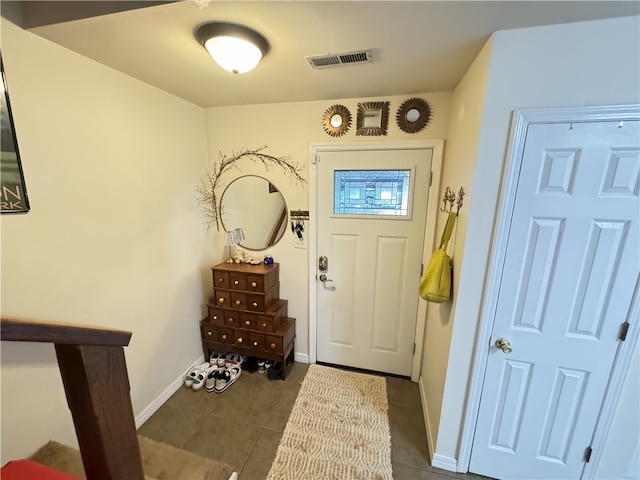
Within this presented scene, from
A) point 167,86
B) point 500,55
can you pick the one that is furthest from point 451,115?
point 167,86

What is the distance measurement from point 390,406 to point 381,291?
87 centimetres

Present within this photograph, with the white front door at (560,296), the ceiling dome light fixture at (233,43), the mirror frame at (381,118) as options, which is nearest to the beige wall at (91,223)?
the ceiling dome light fixture at (233,43)

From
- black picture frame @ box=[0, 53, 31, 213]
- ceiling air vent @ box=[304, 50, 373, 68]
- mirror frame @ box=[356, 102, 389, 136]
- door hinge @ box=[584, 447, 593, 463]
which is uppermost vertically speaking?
ceiling air vent @ box=[304, 50, 373, 68]

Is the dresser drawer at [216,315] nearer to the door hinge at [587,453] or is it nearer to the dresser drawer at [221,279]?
the dresser drawer at [221,279]

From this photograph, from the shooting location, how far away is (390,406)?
2082mm

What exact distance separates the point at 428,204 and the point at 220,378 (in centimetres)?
218

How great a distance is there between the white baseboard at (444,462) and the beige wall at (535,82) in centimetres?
98

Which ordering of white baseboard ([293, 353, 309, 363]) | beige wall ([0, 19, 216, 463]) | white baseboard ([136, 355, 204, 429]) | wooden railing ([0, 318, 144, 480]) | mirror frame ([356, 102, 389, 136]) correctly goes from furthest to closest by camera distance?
white baseboard ([293, 353, 309, 363]) → mirror frame ([356, 102, 389, 136]) → white baseboard ([136, 355, 204, 429]) → beige wall ([0, 19, 216, 463]) → wooden railing ([0, 318, 144, 480])

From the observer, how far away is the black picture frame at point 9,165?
3.75 feet

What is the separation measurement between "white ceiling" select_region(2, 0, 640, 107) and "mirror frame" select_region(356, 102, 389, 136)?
0.23m

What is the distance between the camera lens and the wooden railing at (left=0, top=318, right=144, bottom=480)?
603 mm

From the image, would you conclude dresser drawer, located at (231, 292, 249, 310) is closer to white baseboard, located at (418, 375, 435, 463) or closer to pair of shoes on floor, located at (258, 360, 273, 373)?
pair of shoes on floor, located at (258, 360, 273, 373)

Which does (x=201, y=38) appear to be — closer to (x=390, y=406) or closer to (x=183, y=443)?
(x=183, y=443)

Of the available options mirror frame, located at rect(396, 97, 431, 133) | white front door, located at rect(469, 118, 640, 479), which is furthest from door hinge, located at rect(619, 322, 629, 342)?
mirror frame, located at rect(396, 97, 431, 133)
